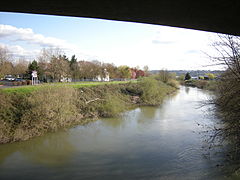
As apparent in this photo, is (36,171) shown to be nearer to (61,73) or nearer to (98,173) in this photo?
(98,173)

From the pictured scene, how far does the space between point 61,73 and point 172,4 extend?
99.0ft

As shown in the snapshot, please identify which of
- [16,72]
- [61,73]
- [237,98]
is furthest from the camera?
[16,72]

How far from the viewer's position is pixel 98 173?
28.1ft

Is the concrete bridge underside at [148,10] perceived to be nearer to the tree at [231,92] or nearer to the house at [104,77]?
the tree at [231,92]

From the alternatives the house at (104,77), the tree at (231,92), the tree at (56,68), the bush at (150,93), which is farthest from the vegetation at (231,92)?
the house at (104,77)

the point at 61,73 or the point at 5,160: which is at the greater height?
the point at 61,73

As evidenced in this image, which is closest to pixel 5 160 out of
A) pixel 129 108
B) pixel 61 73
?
pixel 129 108

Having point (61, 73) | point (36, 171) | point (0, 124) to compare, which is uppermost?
point (61, 73)

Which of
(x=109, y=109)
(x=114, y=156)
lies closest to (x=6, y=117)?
(x=114, y=156)

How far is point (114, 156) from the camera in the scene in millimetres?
10180

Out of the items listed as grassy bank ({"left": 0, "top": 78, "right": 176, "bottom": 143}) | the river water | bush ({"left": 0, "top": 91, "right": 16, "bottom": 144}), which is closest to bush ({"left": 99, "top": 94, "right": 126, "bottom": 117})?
grassy bank ({"left": 0, "top": 78, "right": 176, "bottom": 143})

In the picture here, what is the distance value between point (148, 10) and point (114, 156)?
323 inches

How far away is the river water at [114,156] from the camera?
333 inches

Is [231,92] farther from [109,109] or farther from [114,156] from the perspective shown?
[109,109]
